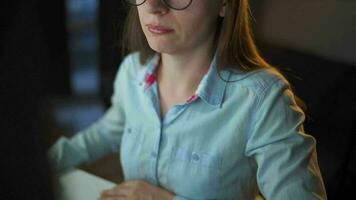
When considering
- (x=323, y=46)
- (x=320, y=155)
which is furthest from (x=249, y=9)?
(x=320, y=155)

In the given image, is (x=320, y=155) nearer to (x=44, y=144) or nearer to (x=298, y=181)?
(x=298, y=181)

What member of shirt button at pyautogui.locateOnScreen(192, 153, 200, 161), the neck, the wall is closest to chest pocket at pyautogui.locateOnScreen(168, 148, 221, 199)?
shirt button at pyautogui.locateOnScreen(192, 153, 200, 161)

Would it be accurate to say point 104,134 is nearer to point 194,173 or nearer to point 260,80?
point 194,173

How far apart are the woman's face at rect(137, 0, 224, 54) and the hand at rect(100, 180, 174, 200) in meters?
0.24

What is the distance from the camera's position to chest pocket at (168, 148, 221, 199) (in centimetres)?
72

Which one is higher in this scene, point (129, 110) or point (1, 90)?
point (1, 90)

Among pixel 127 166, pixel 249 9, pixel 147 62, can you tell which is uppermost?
pixel 249 9

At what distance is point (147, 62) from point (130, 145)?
0.16 m

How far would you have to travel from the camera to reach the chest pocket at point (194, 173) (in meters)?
0.72

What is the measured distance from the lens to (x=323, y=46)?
65cm

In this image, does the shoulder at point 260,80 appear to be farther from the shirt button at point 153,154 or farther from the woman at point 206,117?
the shirt button at point 153,154

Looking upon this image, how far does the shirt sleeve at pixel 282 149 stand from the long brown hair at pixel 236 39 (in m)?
0.04

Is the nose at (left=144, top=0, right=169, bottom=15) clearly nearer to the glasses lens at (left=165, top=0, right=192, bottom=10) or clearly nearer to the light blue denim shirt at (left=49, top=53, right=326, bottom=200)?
the glasses lens at (left=165, top=0, right=192, bottom=10)

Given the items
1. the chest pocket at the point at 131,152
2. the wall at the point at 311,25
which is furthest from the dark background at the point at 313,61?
the chest pocket at the point at 131,152
